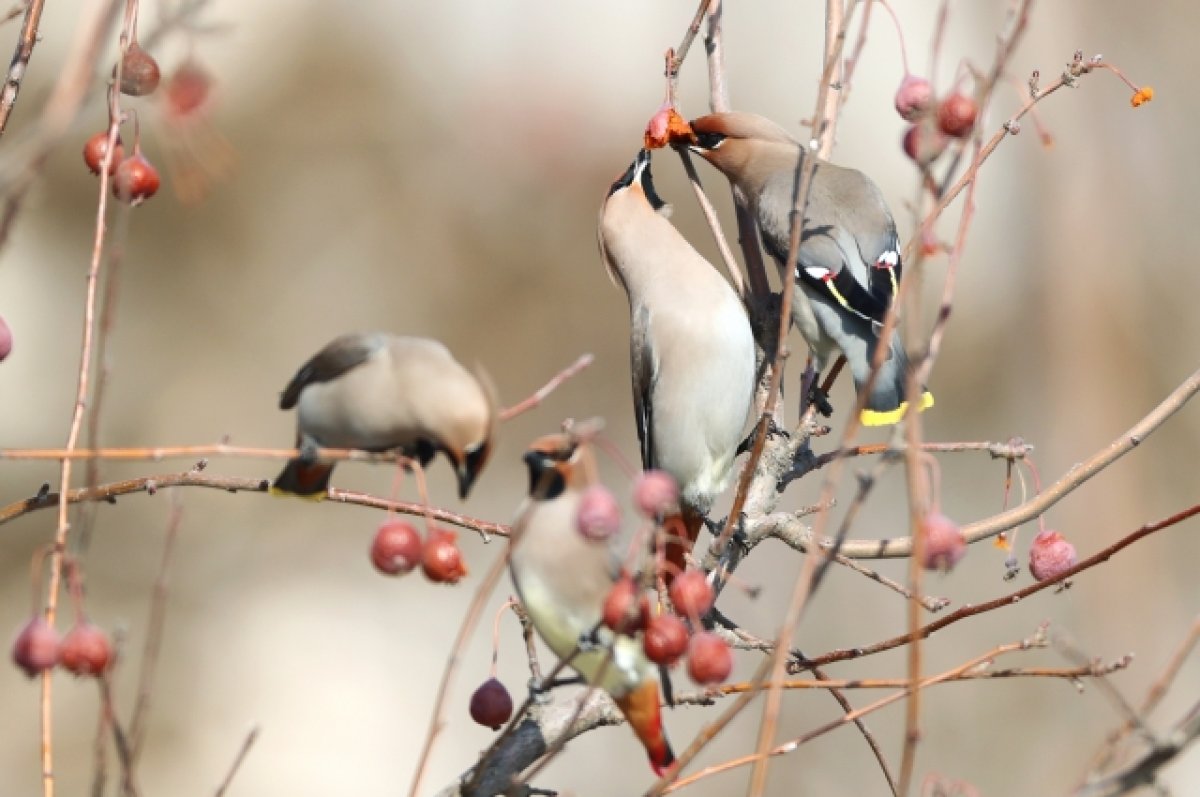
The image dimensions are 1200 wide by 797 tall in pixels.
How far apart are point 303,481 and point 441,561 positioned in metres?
0.37

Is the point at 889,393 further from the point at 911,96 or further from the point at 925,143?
the point at 925,143

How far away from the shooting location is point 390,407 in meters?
1.86

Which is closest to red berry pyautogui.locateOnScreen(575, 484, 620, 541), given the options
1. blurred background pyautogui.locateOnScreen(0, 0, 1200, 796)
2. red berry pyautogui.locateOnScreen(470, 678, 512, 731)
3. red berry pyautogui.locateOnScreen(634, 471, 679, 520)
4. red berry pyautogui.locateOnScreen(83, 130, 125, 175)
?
red berry pyautogui.locateOnScreen(634, 471, 679, 520)

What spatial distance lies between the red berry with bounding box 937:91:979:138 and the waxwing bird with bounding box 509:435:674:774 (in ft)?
2.05

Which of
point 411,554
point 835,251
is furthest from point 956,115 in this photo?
point 835,251

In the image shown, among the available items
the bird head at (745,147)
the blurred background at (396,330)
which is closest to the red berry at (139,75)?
the bird head at (745,147)

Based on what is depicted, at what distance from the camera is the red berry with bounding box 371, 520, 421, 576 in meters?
1.69

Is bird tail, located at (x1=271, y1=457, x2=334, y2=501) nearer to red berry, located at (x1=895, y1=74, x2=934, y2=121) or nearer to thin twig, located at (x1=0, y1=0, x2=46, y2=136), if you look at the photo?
thin twig, located at (x1=0, y1=0, x2=46, y2=136)

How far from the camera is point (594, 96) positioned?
691 centimetres

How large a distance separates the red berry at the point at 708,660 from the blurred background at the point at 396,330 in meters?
3.49

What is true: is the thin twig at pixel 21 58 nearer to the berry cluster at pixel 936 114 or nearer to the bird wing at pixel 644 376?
the berry cluster at pixel 936 114

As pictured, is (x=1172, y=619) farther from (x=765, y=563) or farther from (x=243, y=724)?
(x=243, y=724)

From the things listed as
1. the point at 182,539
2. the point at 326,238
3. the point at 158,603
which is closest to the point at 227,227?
the point at 326,238

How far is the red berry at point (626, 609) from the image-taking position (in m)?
1.58
